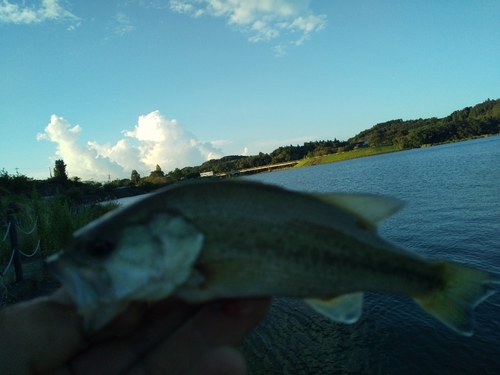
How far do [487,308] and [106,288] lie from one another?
13207mm

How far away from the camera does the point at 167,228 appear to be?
6.36 feet

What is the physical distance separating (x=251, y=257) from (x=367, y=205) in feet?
3.07

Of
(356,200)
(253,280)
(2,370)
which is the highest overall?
(356,200)

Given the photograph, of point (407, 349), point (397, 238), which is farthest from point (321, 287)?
point (397, 238)

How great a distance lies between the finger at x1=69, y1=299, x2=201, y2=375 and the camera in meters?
2.21

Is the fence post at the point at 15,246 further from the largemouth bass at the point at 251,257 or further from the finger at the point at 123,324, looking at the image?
the largemouth bass at the point at 251,257

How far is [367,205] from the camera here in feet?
7.50

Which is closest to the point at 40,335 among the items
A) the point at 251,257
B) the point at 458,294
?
the point at 251,257

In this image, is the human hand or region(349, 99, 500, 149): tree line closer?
the human hand

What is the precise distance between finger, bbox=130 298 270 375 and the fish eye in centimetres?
74

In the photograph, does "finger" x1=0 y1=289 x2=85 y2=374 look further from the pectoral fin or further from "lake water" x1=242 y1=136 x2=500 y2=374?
"lake water" x1=242 y1=136 x2=500 y2=374

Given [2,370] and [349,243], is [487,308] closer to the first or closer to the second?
[349,243]

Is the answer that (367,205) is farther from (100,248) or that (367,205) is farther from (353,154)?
(353,154)

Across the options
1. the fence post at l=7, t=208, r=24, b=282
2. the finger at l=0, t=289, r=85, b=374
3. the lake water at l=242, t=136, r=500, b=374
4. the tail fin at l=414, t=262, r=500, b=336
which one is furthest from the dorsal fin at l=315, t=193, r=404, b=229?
the fence post at l=7, t=208, r=24, b=282
